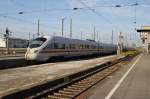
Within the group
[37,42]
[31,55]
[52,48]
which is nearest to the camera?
[31,55]

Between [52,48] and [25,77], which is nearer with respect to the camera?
[25,77]

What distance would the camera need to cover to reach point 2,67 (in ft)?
85.5

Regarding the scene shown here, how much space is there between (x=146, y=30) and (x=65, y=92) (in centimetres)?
8752

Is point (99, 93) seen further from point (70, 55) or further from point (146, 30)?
point (146, 30)

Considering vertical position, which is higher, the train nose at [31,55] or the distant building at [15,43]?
the distant building at [15,43]

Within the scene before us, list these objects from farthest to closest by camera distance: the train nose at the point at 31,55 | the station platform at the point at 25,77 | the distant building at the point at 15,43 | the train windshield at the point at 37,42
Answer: the distant building at the point at 15,43 < the train windshield at the point at 37,42 < the train nose at the point at 31,55 < the station platform at the point at 25,77

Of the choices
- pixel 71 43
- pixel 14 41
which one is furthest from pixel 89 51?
pixel 14 41

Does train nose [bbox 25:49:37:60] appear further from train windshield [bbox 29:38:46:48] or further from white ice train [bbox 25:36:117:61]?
train windshield [bbox 29:38:46:48]

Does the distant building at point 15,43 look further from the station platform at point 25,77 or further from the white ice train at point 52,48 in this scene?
the station platform at point 25,77

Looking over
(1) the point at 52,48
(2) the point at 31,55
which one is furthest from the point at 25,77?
(1) the point at 52,48

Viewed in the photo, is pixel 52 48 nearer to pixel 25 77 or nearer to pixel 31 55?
pixel 31 55

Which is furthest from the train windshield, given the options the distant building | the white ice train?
the distant building

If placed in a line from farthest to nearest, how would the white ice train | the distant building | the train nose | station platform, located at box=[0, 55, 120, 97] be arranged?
the distant building
the white ice train
the train nose
station platform, located at box=[0, 55, 120, 97]

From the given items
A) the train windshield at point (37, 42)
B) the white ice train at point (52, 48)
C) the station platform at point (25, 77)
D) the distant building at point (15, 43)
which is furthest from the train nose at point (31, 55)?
the distant building at point (15, 43)
